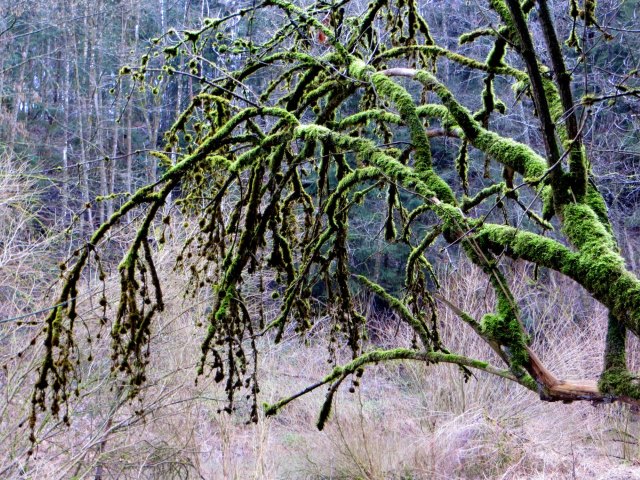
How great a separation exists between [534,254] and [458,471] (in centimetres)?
698

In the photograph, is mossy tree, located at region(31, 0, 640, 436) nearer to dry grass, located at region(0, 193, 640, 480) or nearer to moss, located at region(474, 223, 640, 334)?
moss, located at region(474, 223, 640, 334)

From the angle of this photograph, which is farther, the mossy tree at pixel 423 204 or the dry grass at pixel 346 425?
the dry grass at pixel 346 425

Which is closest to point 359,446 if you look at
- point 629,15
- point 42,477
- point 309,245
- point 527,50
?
point 42,477

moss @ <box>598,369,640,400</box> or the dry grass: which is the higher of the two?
moss @ <box>598,369,640,400</box>

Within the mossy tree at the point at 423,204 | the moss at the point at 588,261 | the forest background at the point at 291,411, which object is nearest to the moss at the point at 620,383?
the mossy tree at the point at 423,204

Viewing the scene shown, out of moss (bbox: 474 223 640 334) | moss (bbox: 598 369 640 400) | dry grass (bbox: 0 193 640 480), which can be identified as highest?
moss (bbox: 474 223 640 334)

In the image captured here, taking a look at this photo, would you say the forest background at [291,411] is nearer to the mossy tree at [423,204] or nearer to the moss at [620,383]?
the mossy tree at [423,204]

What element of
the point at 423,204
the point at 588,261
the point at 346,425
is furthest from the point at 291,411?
the point at 588,261

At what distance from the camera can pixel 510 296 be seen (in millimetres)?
1650

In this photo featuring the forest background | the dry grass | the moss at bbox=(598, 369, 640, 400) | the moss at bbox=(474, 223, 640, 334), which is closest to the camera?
the moss at bbox=(474, 223, 640, 334)

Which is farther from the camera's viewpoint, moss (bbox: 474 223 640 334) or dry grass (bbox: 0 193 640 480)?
dry grass (bbox: 0 193 640 480)

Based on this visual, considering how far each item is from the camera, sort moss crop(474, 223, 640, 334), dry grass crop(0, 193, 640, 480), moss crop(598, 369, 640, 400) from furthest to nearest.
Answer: dry grass crop(0, 193, 640, 480) → moss crop(598, 369, 640, 400) → moss crop(474, 223, 640, 334)

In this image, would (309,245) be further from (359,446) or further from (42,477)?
(359,446)

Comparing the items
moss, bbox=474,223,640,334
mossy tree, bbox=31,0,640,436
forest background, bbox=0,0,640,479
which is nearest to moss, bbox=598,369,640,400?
mossy tree, bbox=31,0,640,436
